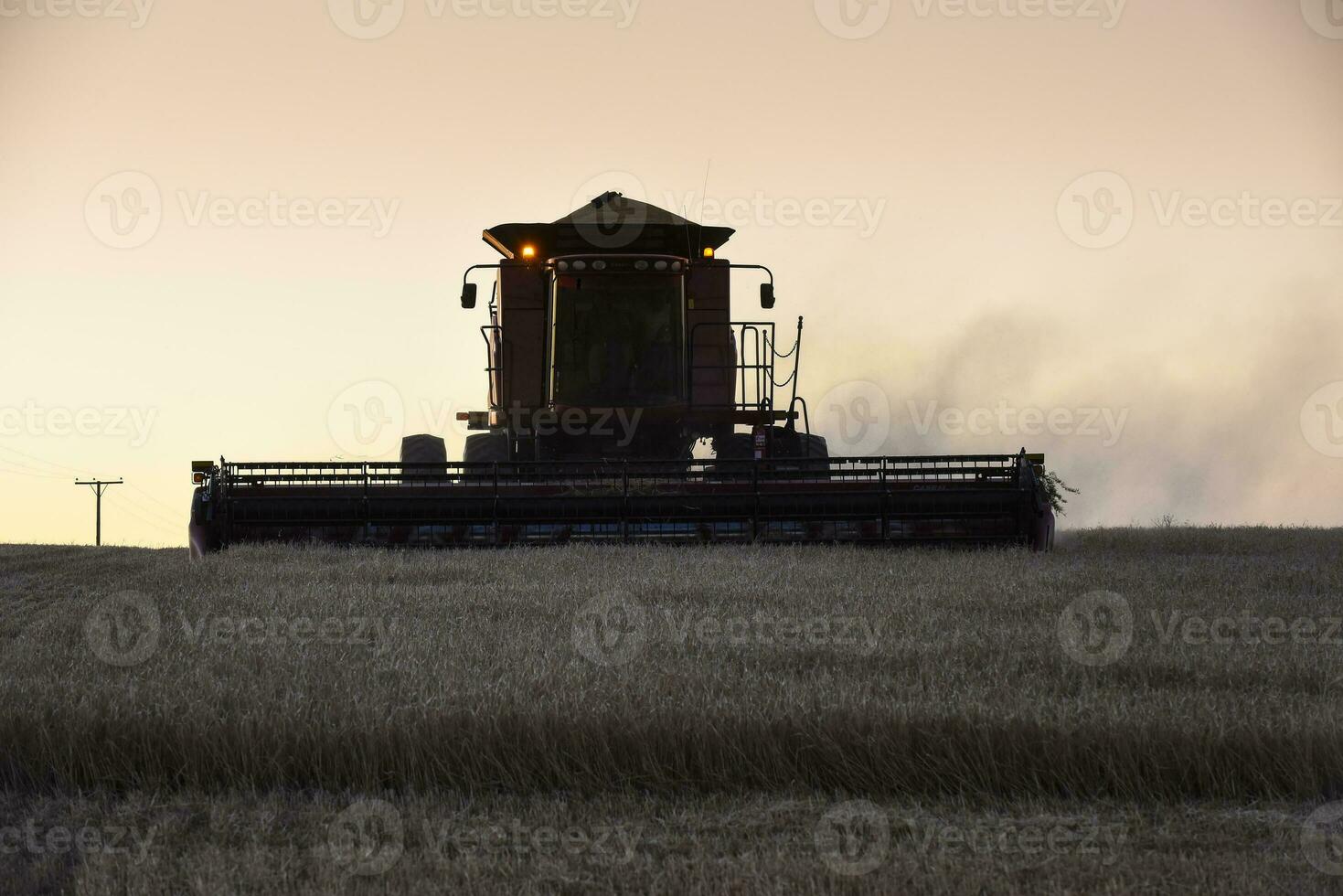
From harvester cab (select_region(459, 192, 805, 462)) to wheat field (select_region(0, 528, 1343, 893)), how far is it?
244 inches

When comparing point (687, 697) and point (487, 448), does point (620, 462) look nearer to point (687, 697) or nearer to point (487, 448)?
point (487, 448)

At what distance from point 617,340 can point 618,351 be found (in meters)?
0.11

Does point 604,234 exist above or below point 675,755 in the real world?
above

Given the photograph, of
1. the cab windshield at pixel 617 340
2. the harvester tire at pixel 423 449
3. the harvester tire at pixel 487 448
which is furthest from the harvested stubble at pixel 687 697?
the harvester tire at pixel 423 449

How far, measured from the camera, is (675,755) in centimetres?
463

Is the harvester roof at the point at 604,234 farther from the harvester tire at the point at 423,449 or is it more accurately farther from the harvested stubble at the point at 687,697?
the harvested stubble at the point at 687,697

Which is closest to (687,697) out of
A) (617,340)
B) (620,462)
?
(620,462)

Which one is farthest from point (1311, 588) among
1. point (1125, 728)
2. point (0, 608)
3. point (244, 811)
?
point (0, 608)

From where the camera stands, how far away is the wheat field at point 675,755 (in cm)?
373

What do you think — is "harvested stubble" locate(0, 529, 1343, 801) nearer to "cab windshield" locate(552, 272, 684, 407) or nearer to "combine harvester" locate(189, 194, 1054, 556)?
"combine harvester" locate(189, 194, 1054, 556)

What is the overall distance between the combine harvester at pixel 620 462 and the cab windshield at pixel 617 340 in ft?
0.04

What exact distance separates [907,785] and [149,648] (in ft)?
12.9

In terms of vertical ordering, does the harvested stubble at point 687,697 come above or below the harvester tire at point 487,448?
below

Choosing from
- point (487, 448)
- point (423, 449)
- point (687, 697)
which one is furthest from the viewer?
point (423, 449)
